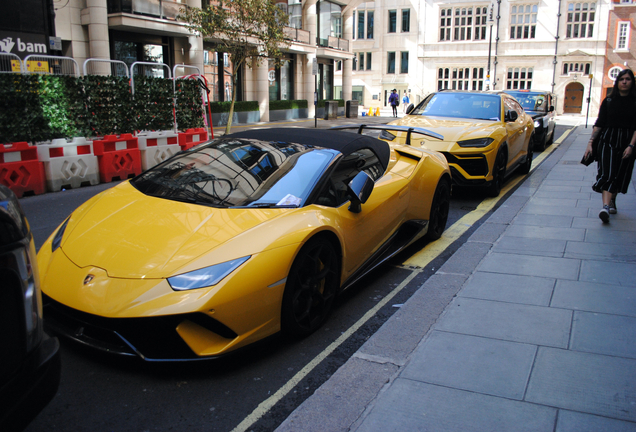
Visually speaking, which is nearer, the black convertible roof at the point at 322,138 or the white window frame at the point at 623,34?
the black convertible roof at the point at 322,138

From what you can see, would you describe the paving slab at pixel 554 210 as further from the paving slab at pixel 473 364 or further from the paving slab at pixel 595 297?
the paving slab at pixel 473 364

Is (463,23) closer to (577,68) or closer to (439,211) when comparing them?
(577,68)

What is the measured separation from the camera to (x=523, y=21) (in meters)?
52.8

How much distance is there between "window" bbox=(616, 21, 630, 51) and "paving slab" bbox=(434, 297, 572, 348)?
178ft

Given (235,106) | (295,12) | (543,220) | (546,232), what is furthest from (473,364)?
(295,12)

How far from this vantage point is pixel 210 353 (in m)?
2.92

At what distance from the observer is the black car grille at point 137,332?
278cm

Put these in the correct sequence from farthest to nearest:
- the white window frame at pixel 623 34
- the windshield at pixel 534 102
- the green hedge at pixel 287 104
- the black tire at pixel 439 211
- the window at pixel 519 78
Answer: the window at pixel 519 78
the white window frame at pixel 623 34
the green hedge at pixel 287 104
the windshield at pixel 534 102
the black tire at pixel 439 211

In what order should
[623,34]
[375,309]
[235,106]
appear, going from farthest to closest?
[623,34]
[235,106]
[375,309]

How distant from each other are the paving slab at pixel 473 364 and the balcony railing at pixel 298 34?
105 ft

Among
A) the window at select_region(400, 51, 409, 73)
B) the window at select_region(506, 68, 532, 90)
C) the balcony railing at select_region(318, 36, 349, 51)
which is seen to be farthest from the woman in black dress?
the window at select_region(400, 51, 409, 73)

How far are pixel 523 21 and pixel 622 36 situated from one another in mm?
8909

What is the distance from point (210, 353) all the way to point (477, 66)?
57.0 metres

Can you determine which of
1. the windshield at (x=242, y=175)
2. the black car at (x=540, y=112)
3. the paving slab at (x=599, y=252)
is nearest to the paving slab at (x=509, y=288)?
the paving slab at (x=599, y=252)
